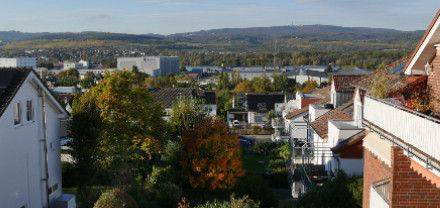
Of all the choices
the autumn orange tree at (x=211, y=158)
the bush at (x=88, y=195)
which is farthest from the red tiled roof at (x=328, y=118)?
the bush at (x=88, y=195)

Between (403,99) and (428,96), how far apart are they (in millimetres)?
796

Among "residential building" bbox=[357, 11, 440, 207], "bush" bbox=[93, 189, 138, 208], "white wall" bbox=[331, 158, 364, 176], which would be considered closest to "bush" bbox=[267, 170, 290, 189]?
"white wall" bbox=[331, 158, 364, 176]

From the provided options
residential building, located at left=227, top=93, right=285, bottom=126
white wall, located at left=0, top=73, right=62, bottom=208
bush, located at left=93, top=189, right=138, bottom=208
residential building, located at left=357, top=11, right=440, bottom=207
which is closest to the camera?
residential building, located at left=357, top=11, right=440, bottom=207

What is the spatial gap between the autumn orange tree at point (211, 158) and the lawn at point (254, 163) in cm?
990

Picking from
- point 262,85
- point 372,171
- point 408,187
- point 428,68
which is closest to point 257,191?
point 372,171

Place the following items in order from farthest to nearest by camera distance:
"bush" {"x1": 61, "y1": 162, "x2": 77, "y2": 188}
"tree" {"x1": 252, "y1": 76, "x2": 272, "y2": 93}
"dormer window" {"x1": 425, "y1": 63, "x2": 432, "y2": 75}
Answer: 1. "tree" {"x1": 252, "y1": 76, "x2": 272, "y2": 93}
2. "bush" {"x1": 61, "y1": 162, "x2": 77, "y2": 188}
3. "dormer window" {"x1": 425, "y1": 63, "x2": 432, "y2": 75}

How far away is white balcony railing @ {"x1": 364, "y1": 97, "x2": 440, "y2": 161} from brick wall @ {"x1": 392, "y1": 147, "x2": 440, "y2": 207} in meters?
0.67

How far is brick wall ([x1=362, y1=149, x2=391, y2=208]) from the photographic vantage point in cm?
1476

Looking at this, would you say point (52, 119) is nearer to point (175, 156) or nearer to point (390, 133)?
point (175, 156)

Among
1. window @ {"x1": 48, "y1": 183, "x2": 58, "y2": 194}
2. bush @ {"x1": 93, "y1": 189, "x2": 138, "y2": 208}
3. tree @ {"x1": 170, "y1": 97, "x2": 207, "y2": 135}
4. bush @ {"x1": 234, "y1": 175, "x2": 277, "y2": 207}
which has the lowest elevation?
bush @ {"x1": 234, "y1": 175, "x2": 277, "y2": 207}

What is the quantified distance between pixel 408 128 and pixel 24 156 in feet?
50.7

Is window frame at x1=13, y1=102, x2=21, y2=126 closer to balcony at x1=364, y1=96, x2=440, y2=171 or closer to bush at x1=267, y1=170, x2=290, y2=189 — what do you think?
balcony at x1=364, y1=96, x2=440, y2=171

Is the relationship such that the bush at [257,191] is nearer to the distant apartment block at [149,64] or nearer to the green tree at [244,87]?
the green tree at [244,87]

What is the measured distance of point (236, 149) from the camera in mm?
31219
